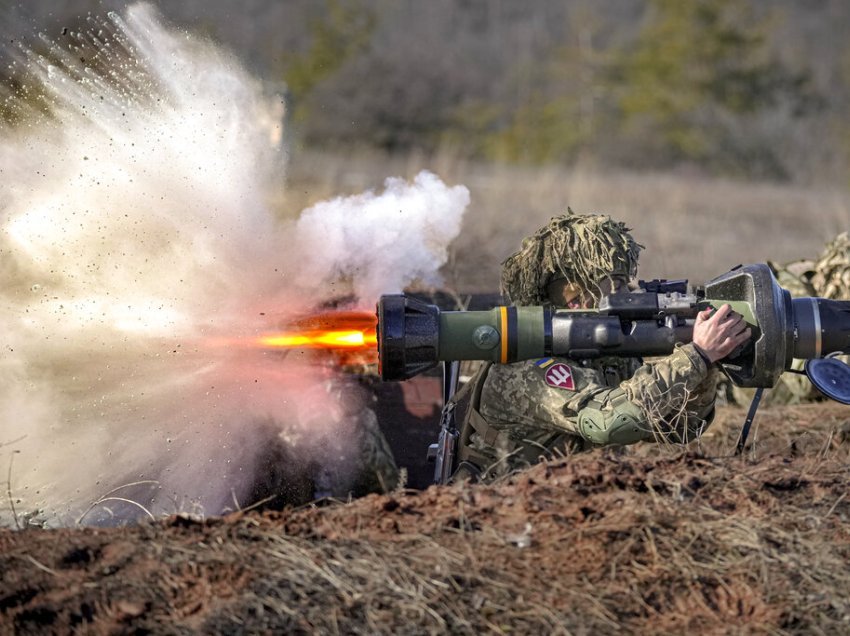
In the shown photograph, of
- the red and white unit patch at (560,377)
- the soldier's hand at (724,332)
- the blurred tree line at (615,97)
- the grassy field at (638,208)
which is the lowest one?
the red and white unit patch at (560,377)

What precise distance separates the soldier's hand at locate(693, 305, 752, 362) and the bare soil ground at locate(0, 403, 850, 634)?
472 millimetres

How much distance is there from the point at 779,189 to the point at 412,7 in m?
35.8

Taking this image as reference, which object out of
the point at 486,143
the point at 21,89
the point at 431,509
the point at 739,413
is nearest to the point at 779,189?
the point at 486,143

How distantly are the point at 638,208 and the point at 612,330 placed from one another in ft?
48.0

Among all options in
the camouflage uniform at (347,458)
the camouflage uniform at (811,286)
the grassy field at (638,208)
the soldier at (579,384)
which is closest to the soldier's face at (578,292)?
the soldier at (579,384)

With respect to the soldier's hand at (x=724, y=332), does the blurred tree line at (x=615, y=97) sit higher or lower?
higher

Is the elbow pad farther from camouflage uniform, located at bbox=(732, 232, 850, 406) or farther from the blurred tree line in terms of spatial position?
the blurred tree line

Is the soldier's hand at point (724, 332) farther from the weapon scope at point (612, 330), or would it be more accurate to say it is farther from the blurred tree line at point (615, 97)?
the blurred tree line at point (615, 97)

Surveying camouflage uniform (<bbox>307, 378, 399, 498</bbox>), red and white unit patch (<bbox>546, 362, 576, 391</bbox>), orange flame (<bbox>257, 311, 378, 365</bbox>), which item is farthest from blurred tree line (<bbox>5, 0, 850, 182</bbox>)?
red and white unit patch (<bbox>546, 362, 576, 391</bbox>)

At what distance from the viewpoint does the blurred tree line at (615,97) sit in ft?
80.5

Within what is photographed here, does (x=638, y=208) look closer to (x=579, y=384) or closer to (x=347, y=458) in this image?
(x=347, y=458)

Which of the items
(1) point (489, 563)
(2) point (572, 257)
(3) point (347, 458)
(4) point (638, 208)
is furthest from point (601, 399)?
(4) point (638, 208)

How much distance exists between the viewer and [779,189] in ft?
79.9

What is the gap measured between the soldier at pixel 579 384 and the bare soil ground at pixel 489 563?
42 cm
